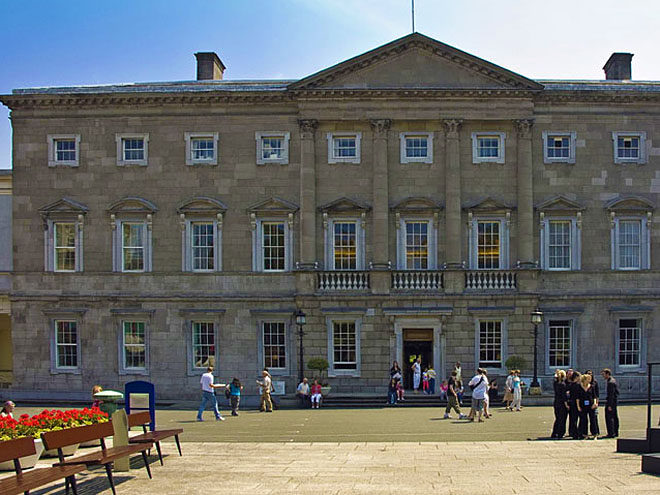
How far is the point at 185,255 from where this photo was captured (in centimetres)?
3525

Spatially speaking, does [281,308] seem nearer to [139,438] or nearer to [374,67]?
[374,67]

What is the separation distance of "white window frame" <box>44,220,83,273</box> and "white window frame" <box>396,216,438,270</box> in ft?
47.9

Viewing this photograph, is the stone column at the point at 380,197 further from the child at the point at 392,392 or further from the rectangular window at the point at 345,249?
the child at the point at 392,392

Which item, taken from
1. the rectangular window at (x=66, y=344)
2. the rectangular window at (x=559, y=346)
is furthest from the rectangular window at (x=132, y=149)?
the rectangular window at (x=559, y=346)

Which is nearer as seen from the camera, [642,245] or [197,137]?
[642,245]

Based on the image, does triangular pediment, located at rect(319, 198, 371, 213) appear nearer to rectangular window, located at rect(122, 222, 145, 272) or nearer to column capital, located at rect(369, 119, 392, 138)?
column capital, located at rect(369, 119, 392, 138)

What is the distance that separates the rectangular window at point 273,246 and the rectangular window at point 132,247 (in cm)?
565

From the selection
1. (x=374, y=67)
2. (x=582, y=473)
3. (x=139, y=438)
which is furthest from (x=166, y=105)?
(x=582, y=473)

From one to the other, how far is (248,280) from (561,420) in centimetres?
1794

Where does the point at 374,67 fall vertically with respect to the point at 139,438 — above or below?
above

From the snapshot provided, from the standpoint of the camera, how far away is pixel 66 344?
35.6m

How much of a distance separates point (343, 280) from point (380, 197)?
13.4 feet

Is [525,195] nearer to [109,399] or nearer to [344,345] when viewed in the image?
[344,345]

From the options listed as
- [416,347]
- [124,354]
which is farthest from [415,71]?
[124,354]
